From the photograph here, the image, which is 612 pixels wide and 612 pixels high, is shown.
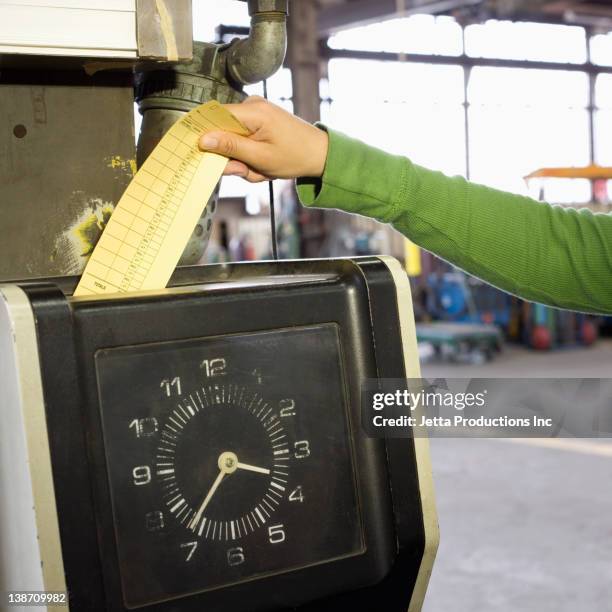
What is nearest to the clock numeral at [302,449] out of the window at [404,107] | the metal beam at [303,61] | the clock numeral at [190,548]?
the clock numeral at [190,548]

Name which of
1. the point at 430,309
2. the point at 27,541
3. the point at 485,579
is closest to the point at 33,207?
the point at 27,541

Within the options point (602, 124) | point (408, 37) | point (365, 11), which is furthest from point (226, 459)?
point (602, 124)

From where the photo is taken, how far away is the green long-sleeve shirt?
34.1 inches

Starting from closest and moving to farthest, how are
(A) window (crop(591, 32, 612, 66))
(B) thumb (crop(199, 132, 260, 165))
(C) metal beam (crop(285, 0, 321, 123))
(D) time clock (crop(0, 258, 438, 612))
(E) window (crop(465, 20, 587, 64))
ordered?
1. (D) time clock (crop(0, 258, 438, 612))
2. (B) thumb (crop(199, 132, 260, 165))
3. (C) metal beam (crop(285, 0, 321, 123))
4. (E) window (crop(465, 20, 587, 64))
5. (A) window (crop(591, 32, 612, 66))

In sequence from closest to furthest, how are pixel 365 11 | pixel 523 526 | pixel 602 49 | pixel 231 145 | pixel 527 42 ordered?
1. pixel 231 145
2. pixel 523 526
3. pixel 365 11
4. pixel 527 42
5. pixel 602 49

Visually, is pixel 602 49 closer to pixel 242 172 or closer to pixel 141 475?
pixel 242 172

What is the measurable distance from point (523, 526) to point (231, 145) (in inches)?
100

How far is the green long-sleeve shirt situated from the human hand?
0.02 meters

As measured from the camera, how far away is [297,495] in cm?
66

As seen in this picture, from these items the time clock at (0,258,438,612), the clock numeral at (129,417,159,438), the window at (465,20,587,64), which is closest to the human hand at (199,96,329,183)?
the time clock at (0,258,438,612)

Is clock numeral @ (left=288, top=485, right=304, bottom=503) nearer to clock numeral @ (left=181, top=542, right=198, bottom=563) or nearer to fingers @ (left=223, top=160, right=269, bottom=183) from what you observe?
clock numeral @ (left=181, top=542, right=198, bottom=563)

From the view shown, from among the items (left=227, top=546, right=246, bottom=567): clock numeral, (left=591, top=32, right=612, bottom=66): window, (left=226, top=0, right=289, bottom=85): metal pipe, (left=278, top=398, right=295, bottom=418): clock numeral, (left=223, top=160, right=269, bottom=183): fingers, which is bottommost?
(left=227, top=546, right=246, bottom=567): clock numeral

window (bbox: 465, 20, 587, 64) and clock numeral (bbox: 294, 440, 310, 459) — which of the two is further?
window (bbox: 465, 20, 587, 64)

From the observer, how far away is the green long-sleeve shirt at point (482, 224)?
866 mm
